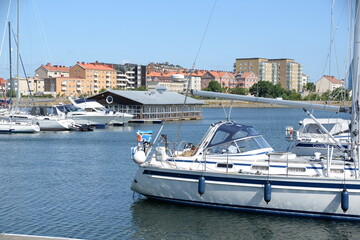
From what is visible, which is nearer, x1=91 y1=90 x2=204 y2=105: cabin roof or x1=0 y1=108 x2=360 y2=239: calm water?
x1=0 y1=108 x2=360 y2=239: calm water

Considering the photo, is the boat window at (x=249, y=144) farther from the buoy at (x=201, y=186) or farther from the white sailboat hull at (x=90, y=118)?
the white sailboat hull at (x=90, y=118)

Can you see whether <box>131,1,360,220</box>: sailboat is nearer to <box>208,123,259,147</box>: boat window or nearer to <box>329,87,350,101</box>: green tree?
<box>208,123,259,147</box>: boat window

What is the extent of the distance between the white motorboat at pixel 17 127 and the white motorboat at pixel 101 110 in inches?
544

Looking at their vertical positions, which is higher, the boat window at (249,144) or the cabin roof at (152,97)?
the cabin roof at (152,97)

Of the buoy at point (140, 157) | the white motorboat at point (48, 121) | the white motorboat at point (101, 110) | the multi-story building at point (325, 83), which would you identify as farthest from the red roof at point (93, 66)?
the buoy at point (140, 157)

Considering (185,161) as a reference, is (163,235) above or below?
below

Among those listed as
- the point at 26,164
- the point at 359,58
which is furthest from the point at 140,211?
the point at 26,164

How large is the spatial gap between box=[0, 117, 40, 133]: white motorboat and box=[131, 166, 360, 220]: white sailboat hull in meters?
39.8

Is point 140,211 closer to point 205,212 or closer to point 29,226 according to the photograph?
point 205,212

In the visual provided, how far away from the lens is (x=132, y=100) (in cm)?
7825

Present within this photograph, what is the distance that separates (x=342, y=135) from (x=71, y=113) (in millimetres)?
41097

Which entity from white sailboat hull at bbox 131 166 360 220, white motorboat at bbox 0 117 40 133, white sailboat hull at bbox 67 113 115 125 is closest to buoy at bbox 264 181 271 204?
white sailboat hull at bbox 131 166 360 220

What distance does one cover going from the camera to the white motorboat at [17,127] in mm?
58062

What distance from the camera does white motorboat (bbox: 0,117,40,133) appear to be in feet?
190
